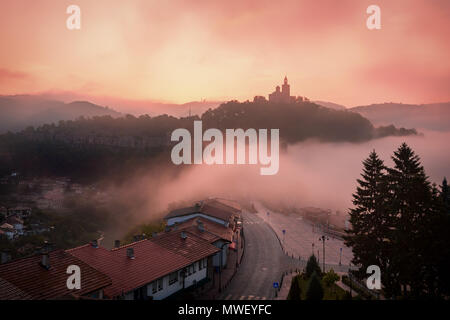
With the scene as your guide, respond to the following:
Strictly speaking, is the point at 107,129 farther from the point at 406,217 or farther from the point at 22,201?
the point at 406,217

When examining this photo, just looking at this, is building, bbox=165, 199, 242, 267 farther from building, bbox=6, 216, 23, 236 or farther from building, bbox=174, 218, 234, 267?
building, bbox=6, 216, 23, 236

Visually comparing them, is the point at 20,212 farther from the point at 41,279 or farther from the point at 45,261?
the point at 41,279

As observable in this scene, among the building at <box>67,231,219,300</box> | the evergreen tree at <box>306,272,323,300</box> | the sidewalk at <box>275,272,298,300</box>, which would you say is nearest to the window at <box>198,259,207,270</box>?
the building at <box>67,231,219,300</box>

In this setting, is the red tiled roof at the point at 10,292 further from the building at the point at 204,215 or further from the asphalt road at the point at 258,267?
the building at the point at 204,215

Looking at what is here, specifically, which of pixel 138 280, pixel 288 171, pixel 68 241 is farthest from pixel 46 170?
pixel 138 280

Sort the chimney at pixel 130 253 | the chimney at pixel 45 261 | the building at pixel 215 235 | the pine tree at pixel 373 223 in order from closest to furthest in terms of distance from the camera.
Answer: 1. the chimney at pixel 45 261
2. the pine tree at pixel 373 223
3. the chimney at pixel 130 253
4. the building at pixel 215 235

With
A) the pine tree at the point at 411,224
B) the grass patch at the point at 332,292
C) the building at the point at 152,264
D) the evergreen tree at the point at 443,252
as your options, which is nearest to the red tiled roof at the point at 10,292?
the building at the point at 152,264
